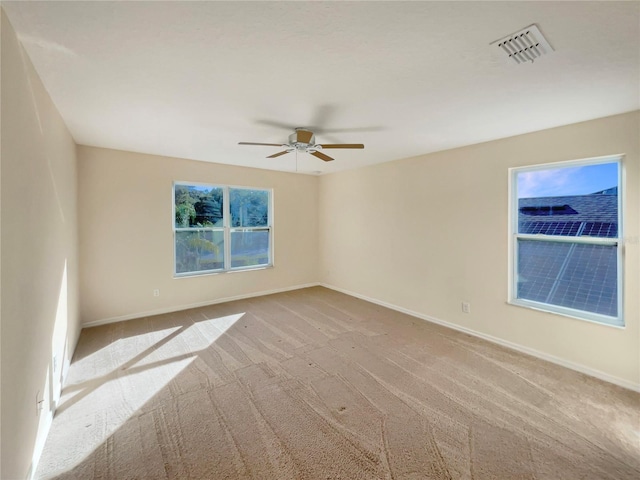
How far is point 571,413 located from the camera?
2.18m

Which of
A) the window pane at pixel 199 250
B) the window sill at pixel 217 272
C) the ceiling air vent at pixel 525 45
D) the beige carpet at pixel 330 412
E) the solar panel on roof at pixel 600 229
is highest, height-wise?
the ceiling air vent at pixel 525 45

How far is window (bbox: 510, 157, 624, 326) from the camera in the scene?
8.89 feet

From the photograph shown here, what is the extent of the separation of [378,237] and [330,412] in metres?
3.24

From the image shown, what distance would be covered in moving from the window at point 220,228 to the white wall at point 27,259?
2.03m

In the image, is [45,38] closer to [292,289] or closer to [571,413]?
[571,413]

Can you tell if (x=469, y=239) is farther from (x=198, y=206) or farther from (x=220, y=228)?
(x=198, y=206)

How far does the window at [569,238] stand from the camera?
2711mm

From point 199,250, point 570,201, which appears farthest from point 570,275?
point 199,250

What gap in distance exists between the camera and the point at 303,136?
112 inches

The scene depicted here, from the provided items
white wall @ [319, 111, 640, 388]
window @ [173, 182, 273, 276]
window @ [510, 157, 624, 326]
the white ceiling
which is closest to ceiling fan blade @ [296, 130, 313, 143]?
the white ceiling

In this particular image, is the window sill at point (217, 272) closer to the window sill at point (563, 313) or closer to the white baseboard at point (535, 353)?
the white baseboard at point (535, 353)

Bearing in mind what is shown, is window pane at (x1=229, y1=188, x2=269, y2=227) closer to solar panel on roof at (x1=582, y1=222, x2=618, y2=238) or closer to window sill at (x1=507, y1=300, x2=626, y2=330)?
window sill at (x1=507, y1=300, x2=626, y2=330)

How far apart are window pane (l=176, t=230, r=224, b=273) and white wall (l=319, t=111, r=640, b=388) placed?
7.61ft

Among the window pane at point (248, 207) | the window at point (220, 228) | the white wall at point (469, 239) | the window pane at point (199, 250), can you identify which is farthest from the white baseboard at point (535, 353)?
the window pane at point (199, 250)
